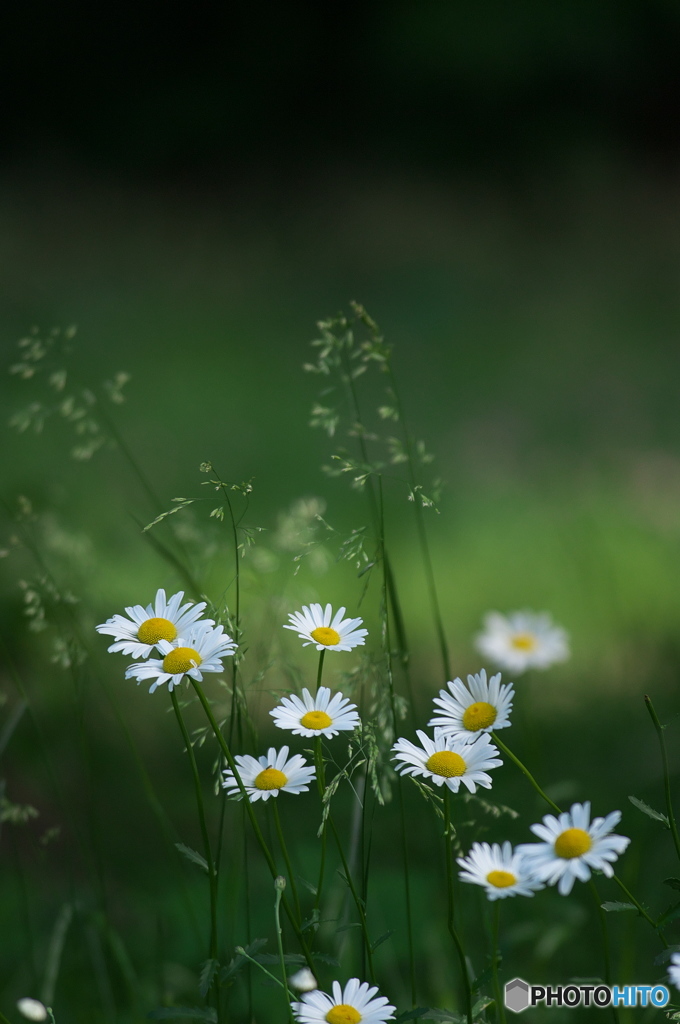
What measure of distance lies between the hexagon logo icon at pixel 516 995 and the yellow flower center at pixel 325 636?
1.56ft

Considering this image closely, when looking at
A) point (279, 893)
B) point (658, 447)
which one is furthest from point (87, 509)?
point (658, 447)

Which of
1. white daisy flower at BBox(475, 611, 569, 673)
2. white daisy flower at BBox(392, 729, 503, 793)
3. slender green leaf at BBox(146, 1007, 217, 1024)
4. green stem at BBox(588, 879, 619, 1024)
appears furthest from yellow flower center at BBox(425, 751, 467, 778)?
white daisy flower at BBox(475, 611, 569, 673)

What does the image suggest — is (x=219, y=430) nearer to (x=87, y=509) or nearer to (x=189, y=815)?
(x=87, y=509)

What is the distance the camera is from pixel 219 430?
3.70 metres

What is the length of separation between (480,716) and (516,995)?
47 cm

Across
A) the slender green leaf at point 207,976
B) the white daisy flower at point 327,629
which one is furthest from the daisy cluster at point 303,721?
the slender green leaf at point 207,976

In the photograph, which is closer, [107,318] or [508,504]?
[508,504]

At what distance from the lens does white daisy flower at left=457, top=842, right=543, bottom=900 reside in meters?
0.53

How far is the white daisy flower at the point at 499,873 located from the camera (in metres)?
0.53

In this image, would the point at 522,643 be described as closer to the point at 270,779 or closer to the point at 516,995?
the point at 516,995

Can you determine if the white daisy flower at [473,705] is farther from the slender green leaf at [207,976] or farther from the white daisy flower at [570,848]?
the slender green leaf at [207,976]

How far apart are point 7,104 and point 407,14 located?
283 centimetres

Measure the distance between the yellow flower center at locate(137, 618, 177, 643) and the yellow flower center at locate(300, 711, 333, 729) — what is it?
104 mm

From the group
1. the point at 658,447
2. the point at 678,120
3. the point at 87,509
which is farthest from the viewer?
the point at 678,120
